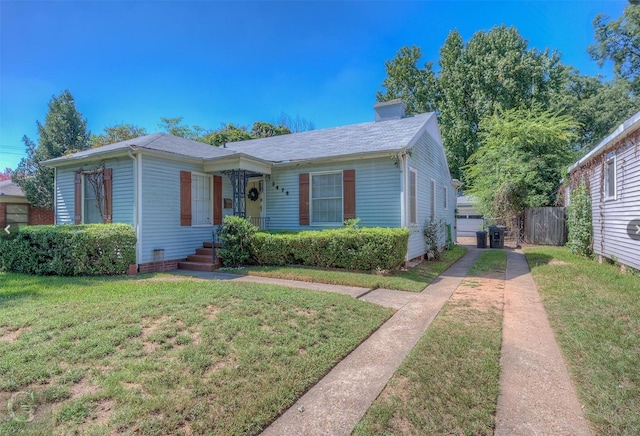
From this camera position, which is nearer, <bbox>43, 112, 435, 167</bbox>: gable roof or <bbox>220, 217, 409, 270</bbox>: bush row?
<bbox>220, 217, 409, 270</bbox>: bush row

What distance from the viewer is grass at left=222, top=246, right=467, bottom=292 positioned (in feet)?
22.5

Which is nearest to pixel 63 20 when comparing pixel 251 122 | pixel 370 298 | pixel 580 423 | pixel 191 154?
pixel 191 154

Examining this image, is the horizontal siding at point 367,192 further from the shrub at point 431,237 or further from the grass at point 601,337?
the grass at point 601,337

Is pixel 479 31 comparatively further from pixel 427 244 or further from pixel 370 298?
pixel 370 298

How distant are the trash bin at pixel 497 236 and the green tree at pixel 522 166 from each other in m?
2.47

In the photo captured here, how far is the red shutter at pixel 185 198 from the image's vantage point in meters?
9.35

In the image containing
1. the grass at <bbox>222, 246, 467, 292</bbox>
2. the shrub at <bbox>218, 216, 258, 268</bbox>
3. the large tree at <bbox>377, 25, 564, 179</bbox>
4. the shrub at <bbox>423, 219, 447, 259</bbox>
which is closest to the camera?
the grass at <bbox>222, 246, 467, 292</bbox>

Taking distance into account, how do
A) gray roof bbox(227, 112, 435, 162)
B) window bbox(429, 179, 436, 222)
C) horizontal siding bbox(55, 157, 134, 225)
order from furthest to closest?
1. window bbox(429, 179, 436, 222)
2. gray roof bbox(227, 112, 435, 162)
3. horizontal siding bbox(55, 157, 134, 225)

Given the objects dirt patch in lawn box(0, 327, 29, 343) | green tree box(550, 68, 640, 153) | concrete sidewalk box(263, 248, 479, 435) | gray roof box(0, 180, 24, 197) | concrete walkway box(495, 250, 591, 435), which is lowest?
concrete walkway box(495, 250, 591, 435)

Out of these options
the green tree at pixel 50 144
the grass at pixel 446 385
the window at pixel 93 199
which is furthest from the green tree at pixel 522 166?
the green tree at pixel 50 144

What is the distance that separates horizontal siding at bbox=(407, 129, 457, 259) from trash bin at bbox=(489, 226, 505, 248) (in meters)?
3.03

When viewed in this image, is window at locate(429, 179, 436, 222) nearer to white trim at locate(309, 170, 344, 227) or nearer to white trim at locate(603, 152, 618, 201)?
white trim at locate(309, 170, 344, 227)

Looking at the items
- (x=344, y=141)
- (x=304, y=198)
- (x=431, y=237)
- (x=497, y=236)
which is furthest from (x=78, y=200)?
(x=497, y=236)

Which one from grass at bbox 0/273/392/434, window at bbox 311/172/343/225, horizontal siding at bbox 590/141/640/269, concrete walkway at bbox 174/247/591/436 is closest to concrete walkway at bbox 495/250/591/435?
concrete walkway at bbox 174/247/591/436
